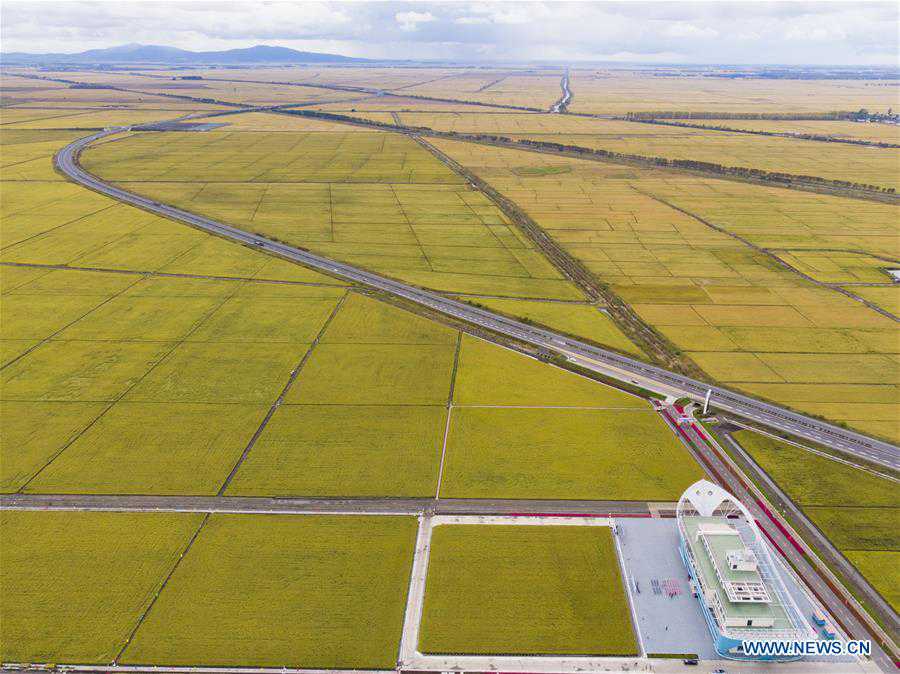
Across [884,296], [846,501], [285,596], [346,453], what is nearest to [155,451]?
[346,453]

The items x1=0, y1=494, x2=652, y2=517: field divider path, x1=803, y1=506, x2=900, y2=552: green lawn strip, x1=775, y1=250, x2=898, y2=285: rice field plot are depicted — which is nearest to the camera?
x1=803, y1=506, x2=900, y2=552: green lawn strip

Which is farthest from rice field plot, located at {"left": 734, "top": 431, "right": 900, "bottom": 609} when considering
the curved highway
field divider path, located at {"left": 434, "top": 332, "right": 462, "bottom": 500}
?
field divider path, located at {"left": 434, "top": 332, "right": 462, "bottom": 500}

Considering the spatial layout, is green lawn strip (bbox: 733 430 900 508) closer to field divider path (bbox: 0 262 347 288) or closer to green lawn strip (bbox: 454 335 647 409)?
green lawn strip (bbox: 454 335 647 409)

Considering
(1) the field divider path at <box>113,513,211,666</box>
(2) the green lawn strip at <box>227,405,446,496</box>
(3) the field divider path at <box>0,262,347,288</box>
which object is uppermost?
(3) the field divider path at <box>0,262,347,288</box>

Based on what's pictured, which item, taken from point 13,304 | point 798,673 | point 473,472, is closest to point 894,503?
point 798,673

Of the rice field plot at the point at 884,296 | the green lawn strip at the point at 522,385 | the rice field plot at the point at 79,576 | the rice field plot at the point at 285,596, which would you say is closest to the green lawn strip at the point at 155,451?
the rice field plot at the point at 79,576

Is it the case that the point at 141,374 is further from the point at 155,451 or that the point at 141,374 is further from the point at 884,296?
the point at 884,296

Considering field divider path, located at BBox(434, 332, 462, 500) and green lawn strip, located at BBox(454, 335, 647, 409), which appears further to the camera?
green lawn strip, located at BBox(454, 335, 647, 409)
